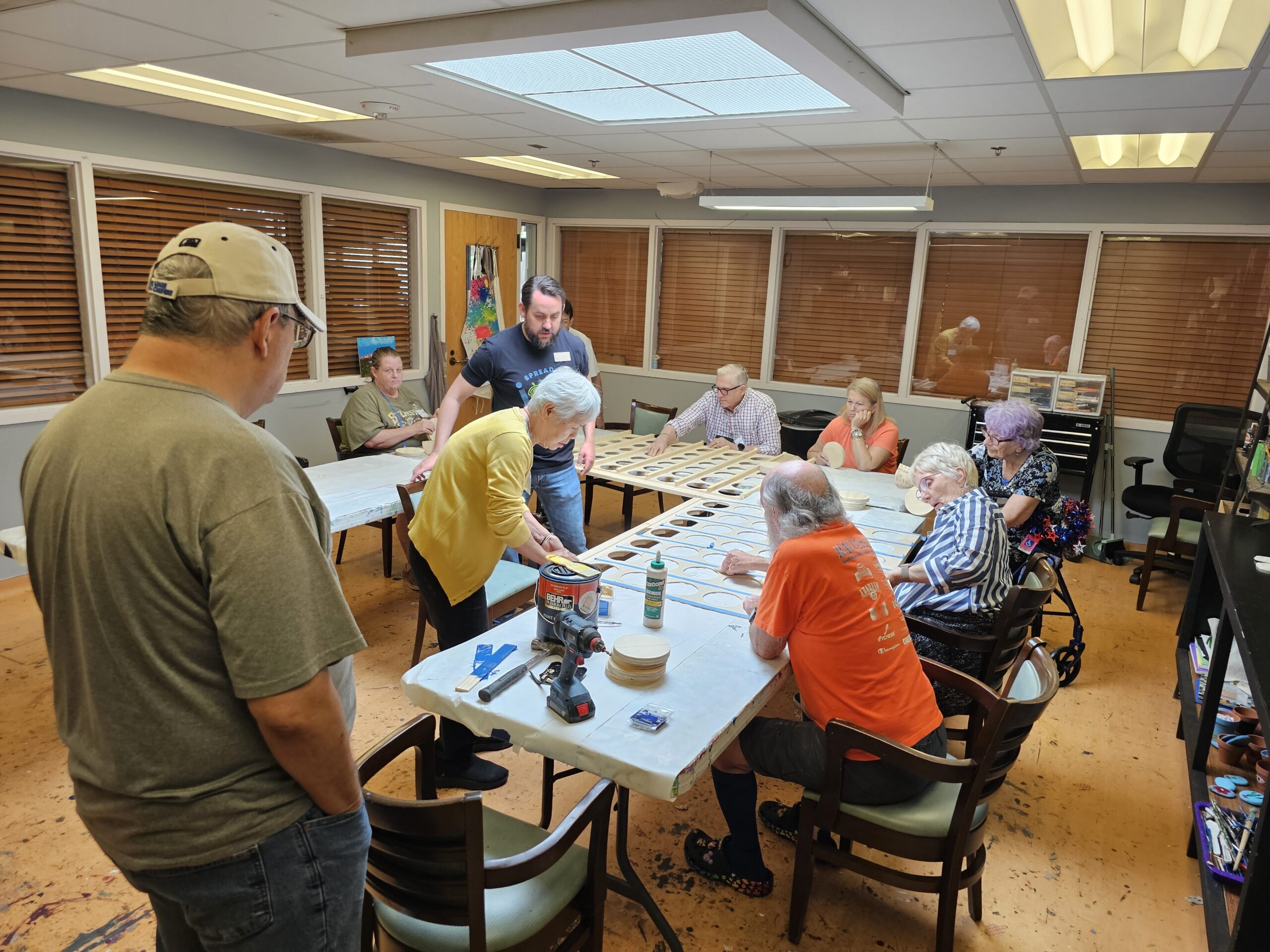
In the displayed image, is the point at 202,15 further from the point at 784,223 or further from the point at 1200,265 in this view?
the point at 1200,265

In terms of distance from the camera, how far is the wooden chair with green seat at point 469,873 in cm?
134

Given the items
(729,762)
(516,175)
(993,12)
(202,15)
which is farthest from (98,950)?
(516,175)

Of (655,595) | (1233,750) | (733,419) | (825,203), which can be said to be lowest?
(1233,750)

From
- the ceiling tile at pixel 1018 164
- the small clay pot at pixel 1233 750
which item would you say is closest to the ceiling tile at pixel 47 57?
the ceiling tile at pixel 1018 164

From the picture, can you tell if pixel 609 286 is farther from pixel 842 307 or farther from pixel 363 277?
pixel 363 277

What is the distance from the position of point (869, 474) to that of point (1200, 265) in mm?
3145

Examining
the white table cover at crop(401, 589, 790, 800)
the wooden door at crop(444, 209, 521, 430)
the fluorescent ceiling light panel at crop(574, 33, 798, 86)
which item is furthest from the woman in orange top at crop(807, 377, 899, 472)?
the wooden door at crop(444, 209, 521, 430)

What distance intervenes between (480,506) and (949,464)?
5.42ft

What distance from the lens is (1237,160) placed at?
4.31m

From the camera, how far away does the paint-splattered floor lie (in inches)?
84.9

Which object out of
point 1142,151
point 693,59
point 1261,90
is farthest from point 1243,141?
point 693,59

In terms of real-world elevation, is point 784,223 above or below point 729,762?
above

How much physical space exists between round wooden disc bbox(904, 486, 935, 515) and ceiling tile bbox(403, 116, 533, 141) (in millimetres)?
2905

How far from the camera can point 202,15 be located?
2.60 meters
